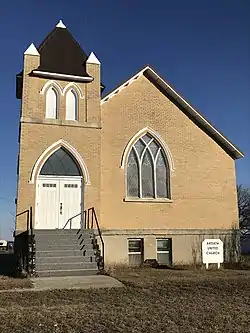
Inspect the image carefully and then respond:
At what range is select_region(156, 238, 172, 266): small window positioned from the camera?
17.8 meters

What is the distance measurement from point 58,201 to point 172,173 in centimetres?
564

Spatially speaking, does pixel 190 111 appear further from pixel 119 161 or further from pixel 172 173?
pixel 119 161

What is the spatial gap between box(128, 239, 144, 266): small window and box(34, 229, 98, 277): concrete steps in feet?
8.36

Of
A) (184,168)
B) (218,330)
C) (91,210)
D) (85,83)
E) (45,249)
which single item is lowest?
(218,330)

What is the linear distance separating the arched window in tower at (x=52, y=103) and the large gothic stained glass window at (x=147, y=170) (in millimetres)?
4024

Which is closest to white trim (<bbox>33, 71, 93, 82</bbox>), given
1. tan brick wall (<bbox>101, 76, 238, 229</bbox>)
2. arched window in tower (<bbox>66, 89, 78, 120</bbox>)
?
arched window in tower (<bbox>66, 89, 78, 120</bbox>)

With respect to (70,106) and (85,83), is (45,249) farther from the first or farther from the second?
(85,83)

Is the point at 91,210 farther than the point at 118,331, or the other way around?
the point at 91,210

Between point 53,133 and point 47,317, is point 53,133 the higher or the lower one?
the higher one

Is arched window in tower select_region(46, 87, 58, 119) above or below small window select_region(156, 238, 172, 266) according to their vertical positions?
above

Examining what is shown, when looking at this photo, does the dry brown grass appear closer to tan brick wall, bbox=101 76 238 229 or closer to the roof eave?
tan brick wall, bbox=101 76 238 229

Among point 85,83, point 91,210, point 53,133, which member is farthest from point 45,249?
point 85,83

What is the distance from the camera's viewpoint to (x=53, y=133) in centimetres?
1688

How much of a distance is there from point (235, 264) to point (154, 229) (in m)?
4.04
